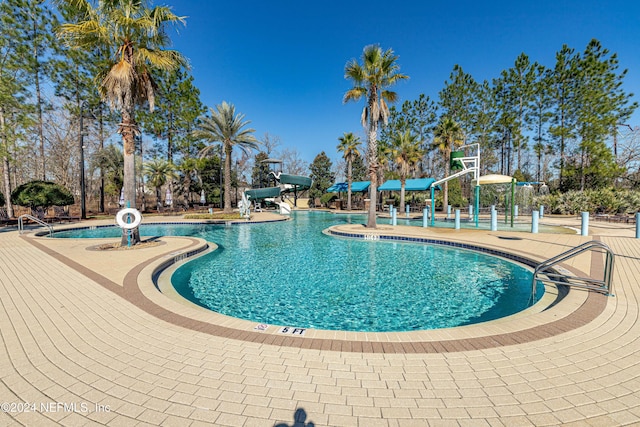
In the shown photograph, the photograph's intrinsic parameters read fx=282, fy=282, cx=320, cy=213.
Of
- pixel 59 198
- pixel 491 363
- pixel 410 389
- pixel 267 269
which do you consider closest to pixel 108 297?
pixel 267 269

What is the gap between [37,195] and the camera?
18.3 metres

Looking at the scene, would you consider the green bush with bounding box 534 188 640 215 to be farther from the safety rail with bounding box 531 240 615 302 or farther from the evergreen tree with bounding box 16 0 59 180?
the evergreen tree with bounding box 16 0 59 180

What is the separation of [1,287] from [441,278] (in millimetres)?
9655

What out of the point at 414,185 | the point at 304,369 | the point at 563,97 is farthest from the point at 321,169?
the point at 304,369

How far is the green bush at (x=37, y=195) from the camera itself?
709 inches

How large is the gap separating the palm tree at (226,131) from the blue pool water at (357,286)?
49.9ft

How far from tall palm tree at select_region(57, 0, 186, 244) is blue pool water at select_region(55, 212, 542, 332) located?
506cm

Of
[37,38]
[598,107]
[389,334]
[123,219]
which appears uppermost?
[37,38]

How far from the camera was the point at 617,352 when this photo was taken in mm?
3141

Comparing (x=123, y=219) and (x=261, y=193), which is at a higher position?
(x=261, y=193)

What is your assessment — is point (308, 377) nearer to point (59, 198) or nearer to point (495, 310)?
point (495, 310)

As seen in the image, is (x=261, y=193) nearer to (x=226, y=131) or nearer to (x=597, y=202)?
(x=226, y=131)

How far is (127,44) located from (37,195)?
1553 centimetres

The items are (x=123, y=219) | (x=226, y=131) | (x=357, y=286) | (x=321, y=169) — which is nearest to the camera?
(x=357, y=286)
